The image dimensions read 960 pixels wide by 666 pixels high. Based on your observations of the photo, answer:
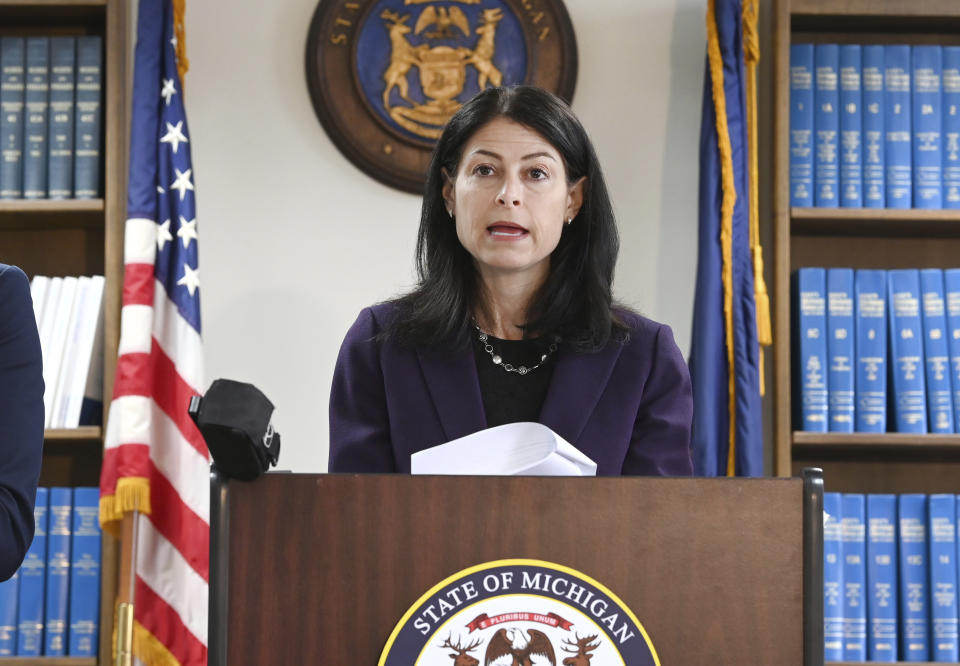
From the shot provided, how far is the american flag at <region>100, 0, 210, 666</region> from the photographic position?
2.61 metres

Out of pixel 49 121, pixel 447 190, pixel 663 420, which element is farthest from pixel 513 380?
pixel 49 121

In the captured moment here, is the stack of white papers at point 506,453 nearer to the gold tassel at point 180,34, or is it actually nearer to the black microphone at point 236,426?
the black microphone at point 236,426

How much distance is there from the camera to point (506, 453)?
1.14 metres

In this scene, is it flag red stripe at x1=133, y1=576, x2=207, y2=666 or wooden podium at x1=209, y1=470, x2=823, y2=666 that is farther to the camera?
flag red stripe at x1=133, y1=576, x2=207, y2=666

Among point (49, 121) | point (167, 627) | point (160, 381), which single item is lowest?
point (167, 627)

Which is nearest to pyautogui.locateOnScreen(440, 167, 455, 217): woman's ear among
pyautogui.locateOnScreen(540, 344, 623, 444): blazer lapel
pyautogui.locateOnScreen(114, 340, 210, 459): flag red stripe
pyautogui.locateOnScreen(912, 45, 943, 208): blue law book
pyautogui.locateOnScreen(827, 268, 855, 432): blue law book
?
pyautogui.locateOnScreen(540, 344, 623, 444): blazer lapel

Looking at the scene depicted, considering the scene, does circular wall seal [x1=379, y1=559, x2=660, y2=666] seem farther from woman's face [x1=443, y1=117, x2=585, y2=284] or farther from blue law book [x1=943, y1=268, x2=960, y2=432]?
blue law book [x1=943, y1=268, x2=960, y2=432]

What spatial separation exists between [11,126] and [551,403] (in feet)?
6.09

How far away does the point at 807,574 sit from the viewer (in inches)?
39.1

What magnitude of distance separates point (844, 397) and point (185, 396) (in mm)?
1563

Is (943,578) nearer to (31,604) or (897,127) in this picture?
(897,127)

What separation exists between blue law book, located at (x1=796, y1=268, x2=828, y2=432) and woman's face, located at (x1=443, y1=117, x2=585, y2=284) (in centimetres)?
129

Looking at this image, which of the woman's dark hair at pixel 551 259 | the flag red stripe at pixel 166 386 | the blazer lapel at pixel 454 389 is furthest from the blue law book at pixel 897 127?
the flag red stripe at pixel 166 386

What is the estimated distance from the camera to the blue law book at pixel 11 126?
2785 mm
